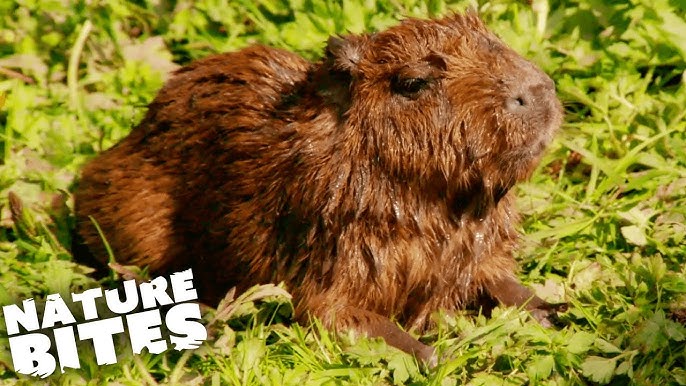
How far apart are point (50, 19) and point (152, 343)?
95.0 inches

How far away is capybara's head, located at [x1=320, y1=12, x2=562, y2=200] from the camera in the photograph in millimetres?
3492

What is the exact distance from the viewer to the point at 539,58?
4.97m

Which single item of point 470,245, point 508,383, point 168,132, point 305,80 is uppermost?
point 305,80

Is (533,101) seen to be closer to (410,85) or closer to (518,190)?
(410,85)

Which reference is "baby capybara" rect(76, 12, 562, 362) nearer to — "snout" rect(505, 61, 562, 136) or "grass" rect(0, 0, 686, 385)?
"snout" rect(505, 61, 562, 136)

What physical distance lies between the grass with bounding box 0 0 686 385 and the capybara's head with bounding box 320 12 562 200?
60cm

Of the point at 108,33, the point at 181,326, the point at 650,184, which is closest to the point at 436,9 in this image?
the point at 650,184

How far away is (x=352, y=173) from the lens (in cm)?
363

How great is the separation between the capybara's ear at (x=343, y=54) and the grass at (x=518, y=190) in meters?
0.80

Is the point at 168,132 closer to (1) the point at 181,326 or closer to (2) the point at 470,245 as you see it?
(1) the point at 181,326

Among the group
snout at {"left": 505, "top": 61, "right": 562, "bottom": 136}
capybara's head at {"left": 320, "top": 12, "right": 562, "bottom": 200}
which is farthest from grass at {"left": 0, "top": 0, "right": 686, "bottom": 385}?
snout at {"left": 505, "top": 61, "right": 562, "bottom": 136}

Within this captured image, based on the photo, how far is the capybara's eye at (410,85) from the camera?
3.52 metres

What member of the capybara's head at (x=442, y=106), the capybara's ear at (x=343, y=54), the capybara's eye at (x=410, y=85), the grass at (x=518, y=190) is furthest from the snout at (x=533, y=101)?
the grass at (x=518, y=190)

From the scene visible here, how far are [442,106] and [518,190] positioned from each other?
49.0 inches
